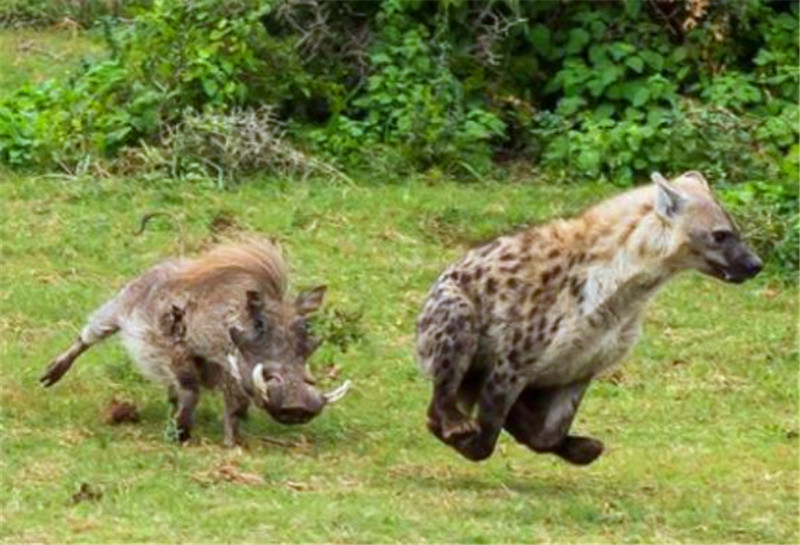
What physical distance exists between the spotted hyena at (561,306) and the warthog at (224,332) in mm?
460

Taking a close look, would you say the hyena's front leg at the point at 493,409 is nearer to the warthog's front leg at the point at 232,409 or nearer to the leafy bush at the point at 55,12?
the warthog's front leg at the point at 232,409

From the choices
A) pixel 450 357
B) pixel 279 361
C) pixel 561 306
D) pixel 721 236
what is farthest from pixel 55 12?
pixel 721 236

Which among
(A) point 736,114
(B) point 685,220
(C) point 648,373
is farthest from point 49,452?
(A) point 736,114

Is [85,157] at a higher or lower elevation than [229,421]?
lower

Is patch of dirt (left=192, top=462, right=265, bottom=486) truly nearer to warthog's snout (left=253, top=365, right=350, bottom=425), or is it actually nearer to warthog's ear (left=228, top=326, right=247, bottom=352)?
warthog's snout (left=253, top=365, right=350, bottom=425)

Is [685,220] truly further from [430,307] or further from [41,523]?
[41,523]

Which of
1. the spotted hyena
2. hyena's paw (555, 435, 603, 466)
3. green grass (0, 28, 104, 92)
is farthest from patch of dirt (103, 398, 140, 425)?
green grass (0, 28, 104, 92)

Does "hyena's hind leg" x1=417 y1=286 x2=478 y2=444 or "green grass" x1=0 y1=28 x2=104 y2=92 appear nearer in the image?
"hyena's hind leg" x1=417 y1=286 x2=478 y2=444

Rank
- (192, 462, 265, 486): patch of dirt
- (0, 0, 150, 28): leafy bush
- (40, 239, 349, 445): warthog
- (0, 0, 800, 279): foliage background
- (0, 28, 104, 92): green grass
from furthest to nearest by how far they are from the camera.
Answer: (0, 0, 150, 28): leafy bush → (0, 28, 104, 92): green grass → (0, 0, 800, 279): foliage background → (40, 239, 349, 445): warthog → (192, 462, 265, 486): patch of dirt

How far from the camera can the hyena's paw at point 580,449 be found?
9383 millimetres

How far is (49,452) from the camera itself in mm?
9242

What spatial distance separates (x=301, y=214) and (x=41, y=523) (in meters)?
5.18

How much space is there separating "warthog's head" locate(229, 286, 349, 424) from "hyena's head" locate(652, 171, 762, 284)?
1.30 m

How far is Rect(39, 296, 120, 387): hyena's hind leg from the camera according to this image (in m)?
10.1
